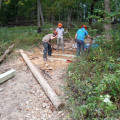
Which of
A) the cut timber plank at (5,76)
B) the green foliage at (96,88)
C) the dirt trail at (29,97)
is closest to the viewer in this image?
the green foliage at (96,88)

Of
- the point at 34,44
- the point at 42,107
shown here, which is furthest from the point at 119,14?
the point at 34,44

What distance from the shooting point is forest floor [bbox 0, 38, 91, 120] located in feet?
10.2

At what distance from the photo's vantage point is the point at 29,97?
151 inches

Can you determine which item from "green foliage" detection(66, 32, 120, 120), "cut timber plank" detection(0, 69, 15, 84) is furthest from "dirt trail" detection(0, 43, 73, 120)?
"green foliage" detection(66, 32, 120, 120)

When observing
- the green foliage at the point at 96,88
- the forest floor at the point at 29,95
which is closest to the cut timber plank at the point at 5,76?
the forest floor at the point at 29,95

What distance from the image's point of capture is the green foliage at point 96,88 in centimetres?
250

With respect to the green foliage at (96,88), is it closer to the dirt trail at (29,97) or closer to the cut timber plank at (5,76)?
the dirt trail at (29,97)

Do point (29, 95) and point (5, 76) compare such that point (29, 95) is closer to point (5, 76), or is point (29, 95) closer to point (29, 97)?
point (29, 97)

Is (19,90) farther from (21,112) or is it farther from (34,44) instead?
(34,44)

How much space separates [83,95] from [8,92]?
93.8 inches

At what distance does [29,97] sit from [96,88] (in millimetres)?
2093

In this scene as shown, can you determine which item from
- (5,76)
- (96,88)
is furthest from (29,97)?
(96,88)

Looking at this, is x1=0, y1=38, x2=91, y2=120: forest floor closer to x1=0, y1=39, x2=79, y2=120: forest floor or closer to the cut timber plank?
x1=0, y1=39, x2=79, y2=120: forest floor

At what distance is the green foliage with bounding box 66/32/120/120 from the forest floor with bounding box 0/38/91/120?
13.1 inches
